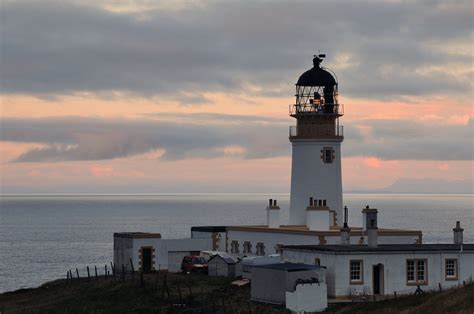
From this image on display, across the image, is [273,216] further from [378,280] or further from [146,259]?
[378,280]

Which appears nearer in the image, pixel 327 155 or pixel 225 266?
pixel 225 266

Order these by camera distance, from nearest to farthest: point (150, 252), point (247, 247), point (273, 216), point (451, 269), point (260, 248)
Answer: point (451, 269)
point (260, 248)
point (247, 247)
point (150, 252)
point (273, 216)

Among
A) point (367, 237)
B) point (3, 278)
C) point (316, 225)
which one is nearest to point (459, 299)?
point (367, 237)

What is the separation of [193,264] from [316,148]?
11.7m

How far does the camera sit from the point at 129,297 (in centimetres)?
5781

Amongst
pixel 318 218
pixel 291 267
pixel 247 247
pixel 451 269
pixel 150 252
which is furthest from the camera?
pixel 150 252

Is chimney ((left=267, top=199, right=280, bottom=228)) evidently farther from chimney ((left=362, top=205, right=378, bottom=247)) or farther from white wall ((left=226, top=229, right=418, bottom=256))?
chimney ((left=362, top=205, right=378, bottom=247))

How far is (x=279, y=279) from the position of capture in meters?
51.4

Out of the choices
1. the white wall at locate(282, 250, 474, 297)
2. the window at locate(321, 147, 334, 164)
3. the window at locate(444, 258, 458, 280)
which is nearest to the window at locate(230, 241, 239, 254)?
the window at locate(321, 147, 334, 164)

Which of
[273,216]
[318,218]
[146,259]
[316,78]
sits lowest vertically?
[146,259]

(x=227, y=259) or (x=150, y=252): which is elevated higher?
(x=150, y=252)

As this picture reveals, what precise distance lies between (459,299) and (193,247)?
27.8 metres

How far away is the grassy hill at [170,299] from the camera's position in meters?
46.6

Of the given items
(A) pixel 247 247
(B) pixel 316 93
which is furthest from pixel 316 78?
(A) pixel 247 247
